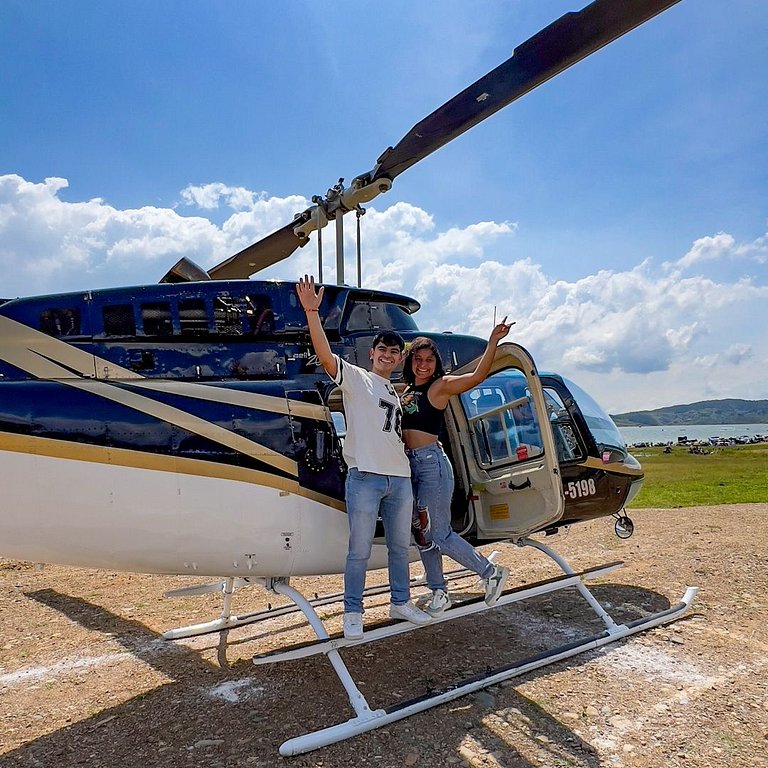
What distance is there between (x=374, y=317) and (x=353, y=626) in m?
2.77

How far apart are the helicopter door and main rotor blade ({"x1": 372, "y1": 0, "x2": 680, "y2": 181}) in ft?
7.23

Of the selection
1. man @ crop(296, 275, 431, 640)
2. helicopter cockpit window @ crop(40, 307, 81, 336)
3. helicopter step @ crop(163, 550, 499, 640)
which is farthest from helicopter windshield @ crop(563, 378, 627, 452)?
helicopter cockpit window @ crop(40, 307, 81, 336)

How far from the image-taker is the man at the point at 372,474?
4090 millimetres

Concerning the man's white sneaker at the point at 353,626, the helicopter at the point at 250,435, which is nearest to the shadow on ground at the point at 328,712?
the helicopter at the point at 250,435

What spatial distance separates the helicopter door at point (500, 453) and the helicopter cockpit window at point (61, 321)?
125 inches

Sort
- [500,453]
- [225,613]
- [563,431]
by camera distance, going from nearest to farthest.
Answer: [500,453] < [563,431] < [225,613]

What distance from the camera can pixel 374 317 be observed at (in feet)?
18.7

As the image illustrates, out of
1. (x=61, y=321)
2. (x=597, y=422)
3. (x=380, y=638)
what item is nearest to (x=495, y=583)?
(x=380, y=638)

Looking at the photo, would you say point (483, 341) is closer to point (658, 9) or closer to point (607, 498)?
point (607, 498)

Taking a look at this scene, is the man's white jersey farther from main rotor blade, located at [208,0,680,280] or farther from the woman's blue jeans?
main rotor blade, located at [208,0,680,280]

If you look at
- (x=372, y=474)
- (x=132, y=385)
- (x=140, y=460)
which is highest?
(x=132, y=385)

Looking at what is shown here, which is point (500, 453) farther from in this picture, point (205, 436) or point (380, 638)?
point (205, 436)

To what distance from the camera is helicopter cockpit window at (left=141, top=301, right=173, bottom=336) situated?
4918 millimetres

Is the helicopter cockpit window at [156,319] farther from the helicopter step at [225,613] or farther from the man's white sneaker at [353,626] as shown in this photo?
the man's white sneaker at [353,626]
